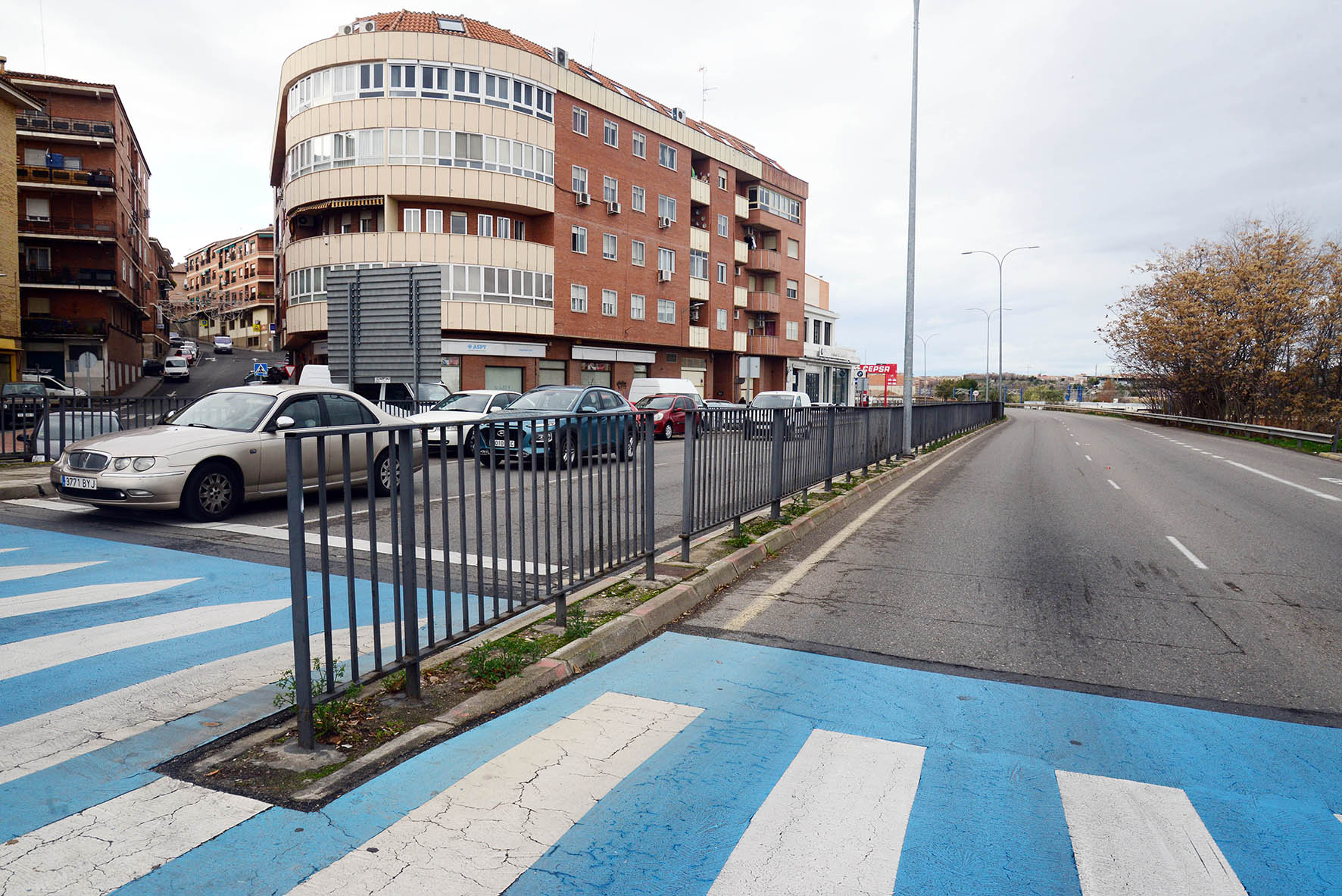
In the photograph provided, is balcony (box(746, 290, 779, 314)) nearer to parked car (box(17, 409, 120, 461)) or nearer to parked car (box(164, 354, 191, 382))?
parked car (box(164, 354, 191, 382))

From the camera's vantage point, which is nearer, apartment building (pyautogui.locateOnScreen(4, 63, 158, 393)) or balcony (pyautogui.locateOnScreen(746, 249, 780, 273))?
apartment building (pyautogui.locateOnScreen(4, 63, 158, 393))

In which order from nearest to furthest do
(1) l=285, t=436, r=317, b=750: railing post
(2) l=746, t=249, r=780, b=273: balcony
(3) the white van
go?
(1) l=285, t=436, r=317, b=750: railing post, (3) the white van, (2) l=746, t=249, r=780, b=273: balcony

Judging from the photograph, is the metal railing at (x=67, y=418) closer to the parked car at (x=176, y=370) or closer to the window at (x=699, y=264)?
the window at (x=699, y=264)

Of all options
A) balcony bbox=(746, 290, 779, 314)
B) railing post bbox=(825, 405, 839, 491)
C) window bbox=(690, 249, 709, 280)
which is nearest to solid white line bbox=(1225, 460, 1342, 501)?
railing post bbox=(825, 405, 839, 491)

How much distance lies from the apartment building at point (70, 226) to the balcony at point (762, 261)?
41179mm

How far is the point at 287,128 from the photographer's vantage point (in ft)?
122

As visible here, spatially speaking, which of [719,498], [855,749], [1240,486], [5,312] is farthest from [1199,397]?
[5,312]

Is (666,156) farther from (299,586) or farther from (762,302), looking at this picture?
(299,586)

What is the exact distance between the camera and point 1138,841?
2.99 metres

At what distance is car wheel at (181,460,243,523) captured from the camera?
9.20 m

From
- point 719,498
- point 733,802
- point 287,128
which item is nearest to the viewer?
point 733,802

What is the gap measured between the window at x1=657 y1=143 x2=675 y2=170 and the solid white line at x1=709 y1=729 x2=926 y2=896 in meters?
46.1

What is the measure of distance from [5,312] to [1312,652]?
1873 inches

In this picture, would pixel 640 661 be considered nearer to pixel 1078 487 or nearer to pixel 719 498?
pixel 719 498
